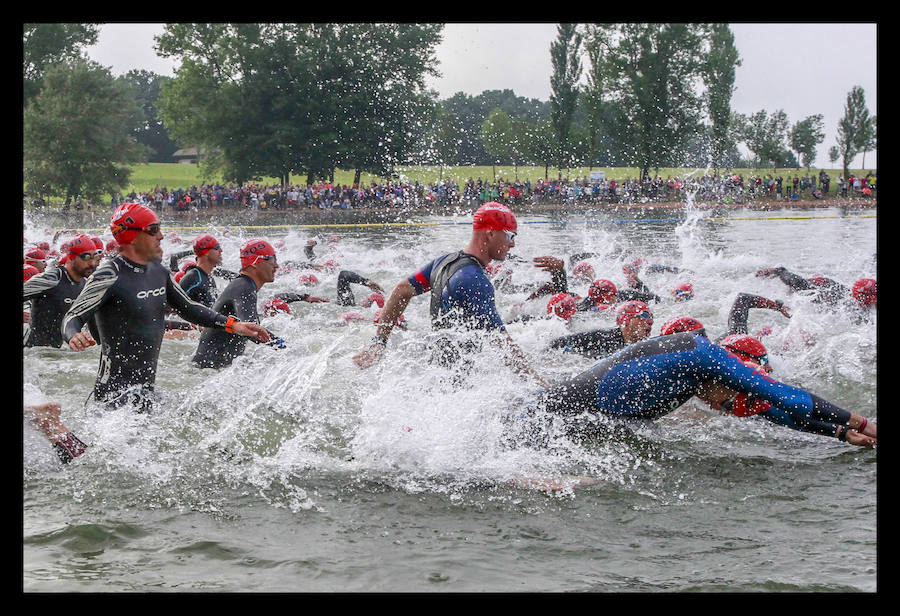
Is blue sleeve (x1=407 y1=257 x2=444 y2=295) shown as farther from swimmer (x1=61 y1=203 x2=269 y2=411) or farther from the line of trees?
the line of trees

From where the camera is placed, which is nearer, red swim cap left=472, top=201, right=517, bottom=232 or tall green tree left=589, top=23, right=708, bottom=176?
red swim cap left=472, top=201, right=517, bottom=232

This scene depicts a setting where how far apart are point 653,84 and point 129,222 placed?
51932 millimetres

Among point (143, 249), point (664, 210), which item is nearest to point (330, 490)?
point (143, 249)

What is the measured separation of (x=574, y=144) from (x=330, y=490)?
161 feet

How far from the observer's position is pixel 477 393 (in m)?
5.50

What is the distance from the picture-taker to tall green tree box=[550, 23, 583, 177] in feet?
161

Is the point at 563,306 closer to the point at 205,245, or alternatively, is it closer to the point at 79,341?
the point at 205,245

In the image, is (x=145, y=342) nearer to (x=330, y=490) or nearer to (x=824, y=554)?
(x=330, y=490)

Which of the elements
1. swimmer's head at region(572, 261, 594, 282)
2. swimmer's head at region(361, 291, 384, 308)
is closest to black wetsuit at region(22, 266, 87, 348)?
swimmer's head at region(361, 291, 384, 308)

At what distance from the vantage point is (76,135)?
154ft

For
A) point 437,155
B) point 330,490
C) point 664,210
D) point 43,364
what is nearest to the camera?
point 330,490

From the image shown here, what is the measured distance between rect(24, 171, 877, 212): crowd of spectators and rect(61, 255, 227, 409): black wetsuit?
32.2m

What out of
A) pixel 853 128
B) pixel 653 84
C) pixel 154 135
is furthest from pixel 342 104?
pixel 154 135
